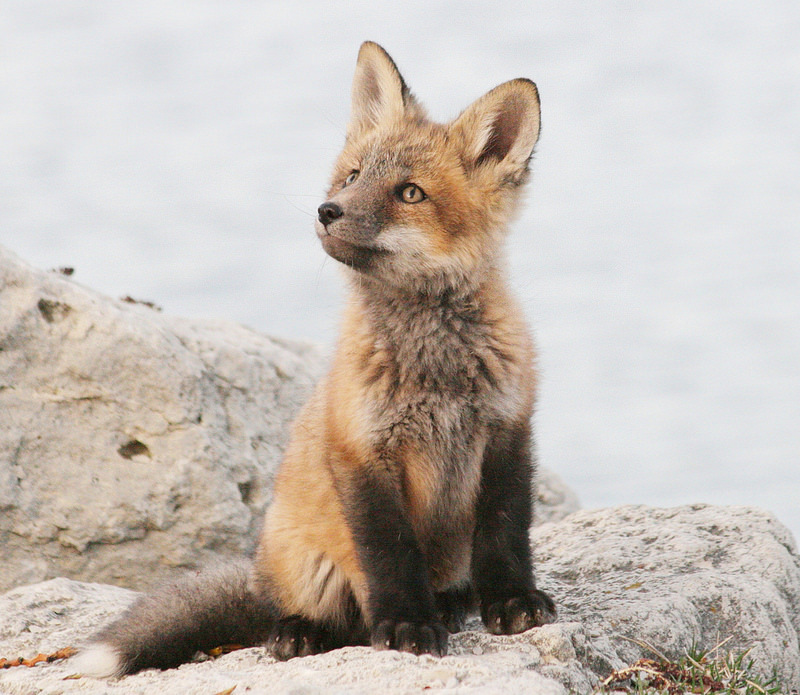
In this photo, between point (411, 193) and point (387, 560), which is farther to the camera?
point (411, 193)

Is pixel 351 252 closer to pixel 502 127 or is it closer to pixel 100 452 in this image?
pixel 502 127

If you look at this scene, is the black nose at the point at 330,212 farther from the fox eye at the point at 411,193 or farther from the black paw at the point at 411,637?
the black paw at the point at 411,637

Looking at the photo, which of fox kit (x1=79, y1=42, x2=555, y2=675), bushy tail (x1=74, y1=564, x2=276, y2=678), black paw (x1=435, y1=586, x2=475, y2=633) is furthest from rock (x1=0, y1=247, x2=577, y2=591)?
black paw (x1=435, y1=586, x2=475, y2=633)

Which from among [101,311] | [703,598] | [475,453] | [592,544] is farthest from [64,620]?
[703,598]

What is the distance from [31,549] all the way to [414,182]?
4.10 meters

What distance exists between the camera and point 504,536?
4.14 meters

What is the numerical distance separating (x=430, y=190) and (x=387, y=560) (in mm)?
1670

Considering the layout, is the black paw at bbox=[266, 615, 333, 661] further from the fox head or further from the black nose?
the black nose

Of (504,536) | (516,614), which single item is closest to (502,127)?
(504,536)

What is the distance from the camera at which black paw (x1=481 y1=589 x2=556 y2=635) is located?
3977 mm

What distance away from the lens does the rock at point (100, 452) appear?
21.2ft

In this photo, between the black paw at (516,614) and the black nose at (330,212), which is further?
the black nose at (330,212)

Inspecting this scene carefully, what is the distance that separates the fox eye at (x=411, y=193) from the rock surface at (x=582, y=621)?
197 centimetres

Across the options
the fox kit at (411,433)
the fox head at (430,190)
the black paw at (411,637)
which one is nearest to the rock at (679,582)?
the fox kit at (411,433)
